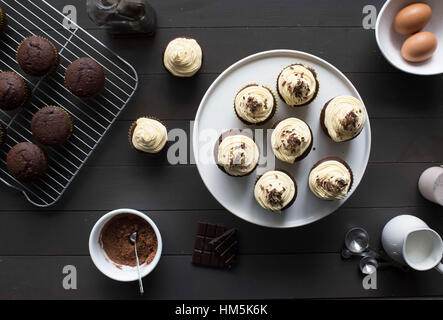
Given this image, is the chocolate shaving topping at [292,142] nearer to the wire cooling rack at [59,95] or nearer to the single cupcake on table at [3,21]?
the wire cooling rack at [59,95]

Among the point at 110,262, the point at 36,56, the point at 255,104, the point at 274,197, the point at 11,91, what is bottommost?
the point at 110,262

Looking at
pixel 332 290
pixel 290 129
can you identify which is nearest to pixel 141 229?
pixel 290 129

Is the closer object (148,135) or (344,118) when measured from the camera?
(344,118)

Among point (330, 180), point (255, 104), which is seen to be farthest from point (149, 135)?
point (330, 180)

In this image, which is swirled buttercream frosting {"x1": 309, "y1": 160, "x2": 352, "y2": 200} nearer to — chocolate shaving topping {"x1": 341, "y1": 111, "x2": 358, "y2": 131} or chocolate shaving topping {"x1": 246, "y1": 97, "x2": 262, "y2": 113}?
chocolate shaving topping {"x1": 341, "y1": 111, "x2": 358, "y2": 131}

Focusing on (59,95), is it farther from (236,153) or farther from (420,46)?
(420,46)

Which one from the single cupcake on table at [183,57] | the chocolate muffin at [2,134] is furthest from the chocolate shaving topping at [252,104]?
the chocolate muffin at [2,134]

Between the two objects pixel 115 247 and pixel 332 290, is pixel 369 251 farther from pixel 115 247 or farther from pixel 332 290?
pixel 115 247

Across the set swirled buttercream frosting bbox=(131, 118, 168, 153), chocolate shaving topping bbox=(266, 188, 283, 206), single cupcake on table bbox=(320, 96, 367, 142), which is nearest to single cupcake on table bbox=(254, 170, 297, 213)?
chocolate shaving topping bbox=(266, 188, 283, 206)
